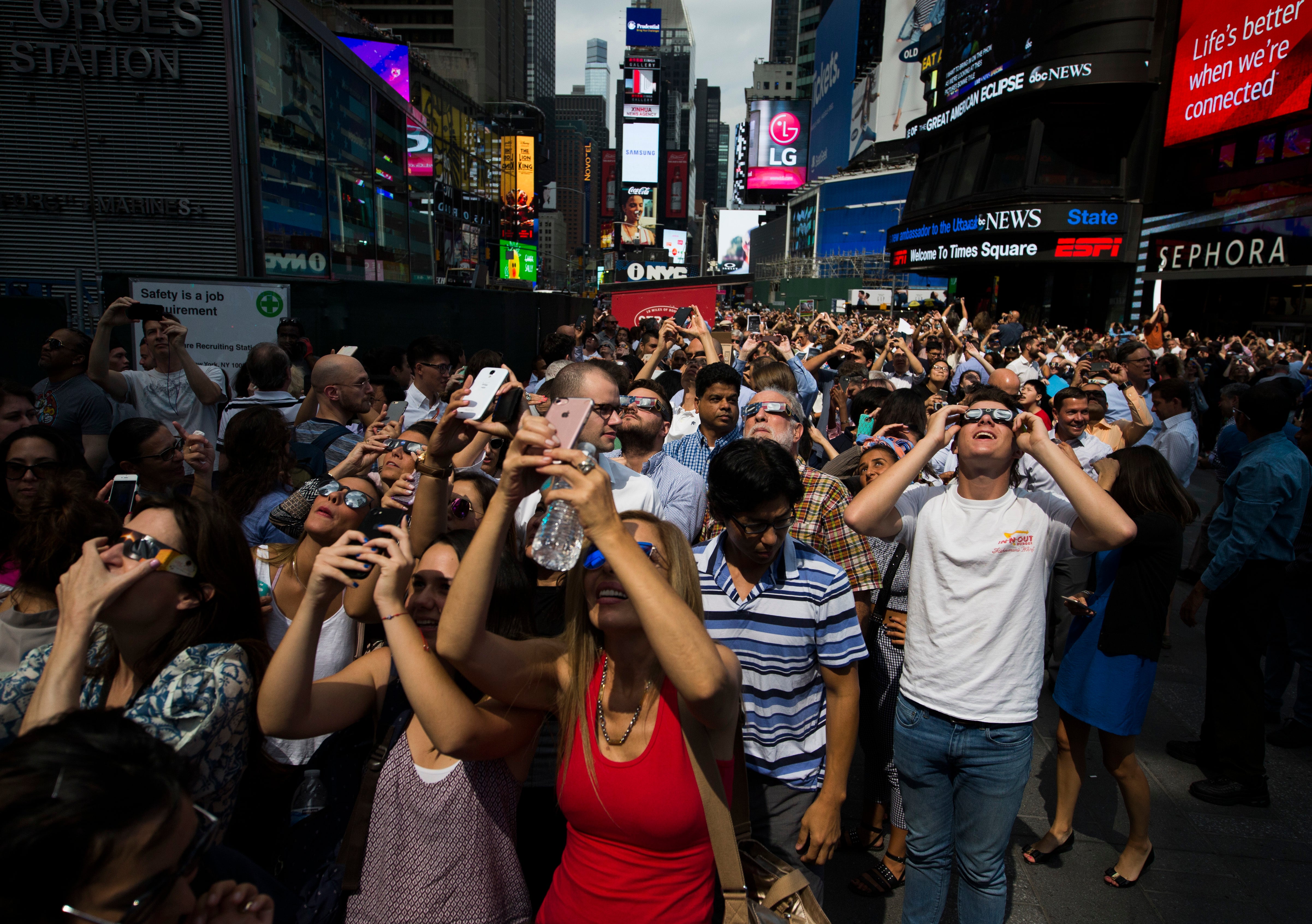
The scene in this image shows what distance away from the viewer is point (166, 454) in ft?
13.2

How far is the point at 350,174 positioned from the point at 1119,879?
51.9 ft

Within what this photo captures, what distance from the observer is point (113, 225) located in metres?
10.6

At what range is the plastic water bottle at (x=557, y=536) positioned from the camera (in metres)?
1.78

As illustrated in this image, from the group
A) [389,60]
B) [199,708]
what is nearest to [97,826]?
[199,708]

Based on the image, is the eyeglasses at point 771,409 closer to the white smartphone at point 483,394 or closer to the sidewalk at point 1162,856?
the white smartphone at point 483,394

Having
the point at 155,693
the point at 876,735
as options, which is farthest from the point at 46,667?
the point at 876,735

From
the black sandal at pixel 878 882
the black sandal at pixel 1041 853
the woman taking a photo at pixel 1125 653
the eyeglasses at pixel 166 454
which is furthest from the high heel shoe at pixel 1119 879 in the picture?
the eyeglasses at pixel 166 454

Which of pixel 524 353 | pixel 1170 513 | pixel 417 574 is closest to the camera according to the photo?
pixel 417 574

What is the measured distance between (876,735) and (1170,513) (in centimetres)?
173

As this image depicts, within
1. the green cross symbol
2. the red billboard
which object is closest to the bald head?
the green cross symbol

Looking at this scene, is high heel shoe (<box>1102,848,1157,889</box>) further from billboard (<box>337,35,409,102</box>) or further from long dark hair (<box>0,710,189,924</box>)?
billboard (<box>337,35,409,102</box>)

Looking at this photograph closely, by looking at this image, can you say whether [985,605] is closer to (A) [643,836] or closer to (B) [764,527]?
(B) [764,527]

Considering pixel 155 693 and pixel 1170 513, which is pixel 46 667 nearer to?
pixel 155 693

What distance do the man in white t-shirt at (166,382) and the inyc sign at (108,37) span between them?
6362 millimetres
